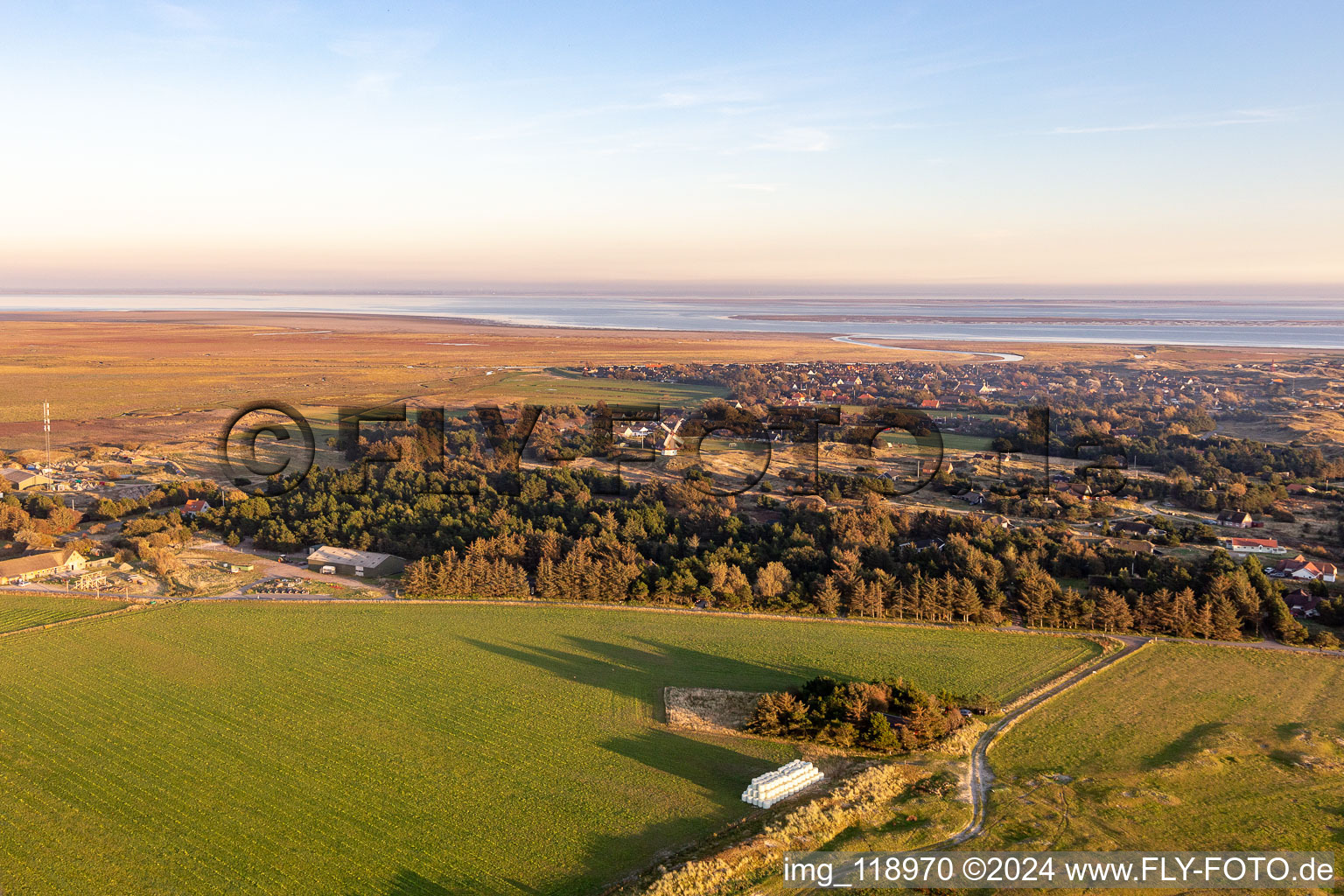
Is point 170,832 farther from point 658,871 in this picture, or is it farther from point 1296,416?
point 1296,416

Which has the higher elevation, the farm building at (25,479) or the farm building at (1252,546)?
the farm building at (25,479)

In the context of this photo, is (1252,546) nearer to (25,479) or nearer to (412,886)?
(412,886)

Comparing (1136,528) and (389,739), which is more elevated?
(1136,528)

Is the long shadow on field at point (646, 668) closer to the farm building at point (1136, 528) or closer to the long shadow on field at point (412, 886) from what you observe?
the long shadow on field at point (412, 886)

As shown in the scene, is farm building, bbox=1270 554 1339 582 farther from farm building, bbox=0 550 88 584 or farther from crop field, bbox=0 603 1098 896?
farm building, bbox=0 550 88 584

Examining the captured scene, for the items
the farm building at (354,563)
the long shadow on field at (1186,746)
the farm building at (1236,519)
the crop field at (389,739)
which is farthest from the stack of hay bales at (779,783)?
the farm building at (1236,519)

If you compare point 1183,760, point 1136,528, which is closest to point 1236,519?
point 1136,528

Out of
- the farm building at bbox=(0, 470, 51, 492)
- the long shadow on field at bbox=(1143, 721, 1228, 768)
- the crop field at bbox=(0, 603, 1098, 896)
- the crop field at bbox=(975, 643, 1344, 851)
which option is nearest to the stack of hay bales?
the crop field at bbox=(0, 603, 1098, 896)
